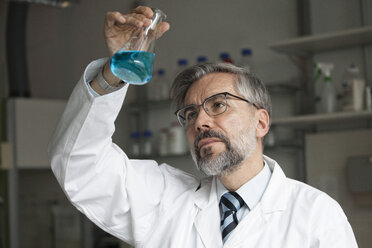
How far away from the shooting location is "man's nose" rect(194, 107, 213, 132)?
140 cm

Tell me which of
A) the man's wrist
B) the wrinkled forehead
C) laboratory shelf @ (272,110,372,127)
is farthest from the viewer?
laboratory shelf @ (272,110,372,127)

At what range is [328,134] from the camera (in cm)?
255

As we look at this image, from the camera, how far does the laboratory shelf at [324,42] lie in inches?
90.9

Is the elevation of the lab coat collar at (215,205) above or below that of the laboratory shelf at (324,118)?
below

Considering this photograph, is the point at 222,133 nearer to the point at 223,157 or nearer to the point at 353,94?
the point at 223,157

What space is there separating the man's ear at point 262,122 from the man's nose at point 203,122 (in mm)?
178

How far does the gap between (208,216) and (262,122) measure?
0.32 meters

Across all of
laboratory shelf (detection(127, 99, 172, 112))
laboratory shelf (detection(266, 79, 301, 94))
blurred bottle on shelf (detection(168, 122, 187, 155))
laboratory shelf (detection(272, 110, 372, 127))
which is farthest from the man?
laboratory shelf (detection(127, 99, 172, 112))

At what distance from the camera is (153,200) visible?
1.46 meters

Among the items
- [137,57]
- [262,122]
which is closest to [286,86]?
[262,122]

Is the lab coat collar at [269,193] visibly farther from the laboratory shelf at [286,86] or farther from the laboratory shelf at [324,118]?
the laboratory shelf at [286,86]

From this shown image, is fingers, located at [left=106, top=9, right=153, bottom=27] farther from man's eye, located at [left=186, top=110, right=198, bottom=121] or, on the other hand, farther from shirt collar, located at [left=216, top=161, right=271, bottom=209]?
shirt collar, located at [left=216, top=161, right=271, bottom=209]

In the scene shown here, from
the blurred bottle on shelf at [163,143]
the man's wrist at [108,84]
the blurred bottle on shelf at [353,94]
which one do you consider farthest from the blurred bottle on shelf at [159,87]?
the man's wrist at [108,84]

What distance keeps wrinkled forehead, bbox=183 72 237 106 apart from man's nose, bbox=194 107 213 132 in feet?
0.17
